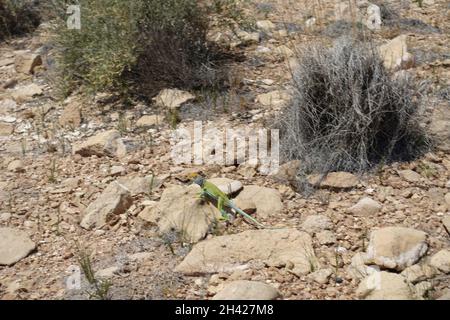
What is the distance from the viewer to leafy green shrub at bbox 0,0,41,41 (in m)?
5.84

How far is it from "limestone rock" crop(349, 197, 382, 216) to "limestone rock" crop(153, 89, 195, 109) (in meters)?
1.60

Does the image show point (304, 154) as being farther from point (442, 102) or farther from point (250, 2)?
point (250, 2)

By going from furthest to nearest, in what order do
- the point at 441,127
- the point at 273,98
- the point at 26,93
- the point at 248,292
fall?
the point at 26,93 → the point at 273,98 → the point at 441,127 → the point at 248,292

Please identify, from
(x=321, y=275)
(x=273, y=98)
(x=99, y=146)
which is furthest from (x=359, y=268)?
(x=99, y=146)

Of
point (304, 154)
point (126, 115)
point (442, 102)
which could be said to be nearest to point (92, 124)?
point (126, 115)

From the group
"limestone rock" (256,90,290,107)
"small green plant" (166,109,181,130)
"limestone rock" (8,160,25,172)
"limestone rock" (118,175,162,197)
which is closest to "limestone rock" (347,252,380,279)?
"limestone rock" (118,175,162,197)

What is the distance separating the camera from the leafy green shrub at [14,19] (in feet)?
19.2

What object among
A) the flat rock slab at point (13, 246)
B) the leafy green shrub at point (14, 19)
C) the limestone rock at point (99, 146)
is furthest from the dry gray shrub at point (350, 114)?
the leafy green shrub at point (14, 19)

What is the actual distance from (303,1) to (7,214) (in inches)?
137

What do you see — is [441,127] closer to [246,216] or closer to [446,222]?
[446,222]

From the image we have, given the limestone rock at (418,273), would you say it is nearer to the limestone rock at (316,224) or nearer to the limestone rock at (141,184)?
the limestone rock at (316,224)

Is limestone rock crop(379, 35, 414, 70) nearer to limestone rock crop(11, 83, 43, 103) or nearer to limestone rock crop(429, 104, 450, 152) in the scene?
limestone rock crop(429, 104, 450, 152)

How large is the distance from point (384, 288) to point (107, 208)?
4.95 feet

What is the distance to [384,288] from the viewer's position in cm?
248
